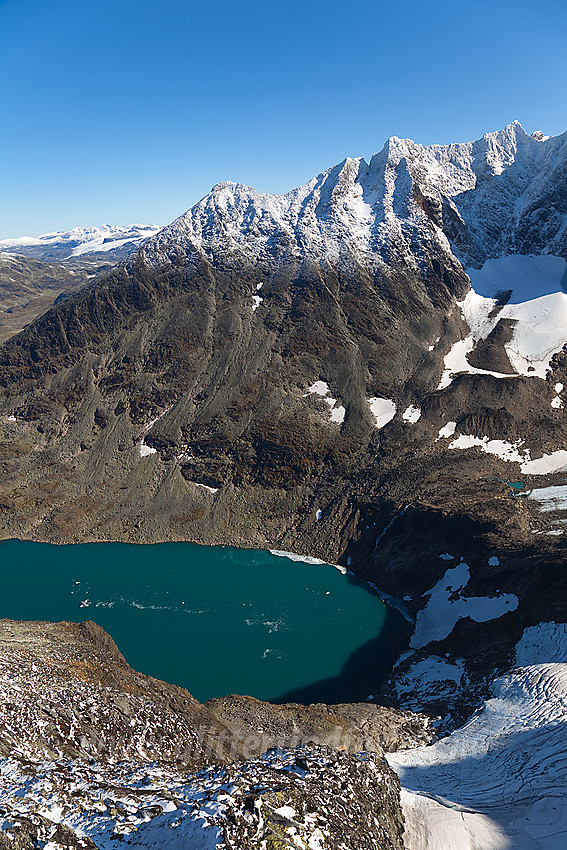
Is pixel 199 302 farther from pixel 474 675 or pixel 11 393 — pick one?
pixel 474 675

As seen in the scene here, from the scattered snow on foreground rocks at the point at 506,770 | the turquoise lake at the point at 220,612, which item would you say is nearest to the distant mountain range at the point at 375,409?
the scattered snow on foreground rocks at the point at 506,770

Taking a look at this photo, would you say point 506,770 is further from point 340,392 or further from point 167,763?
point 340,392

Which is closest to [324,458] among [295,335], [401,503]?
[401,503]

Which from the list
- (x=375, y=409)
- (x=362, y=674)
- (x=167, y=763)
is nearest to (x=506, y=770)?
(x=167, y=763)

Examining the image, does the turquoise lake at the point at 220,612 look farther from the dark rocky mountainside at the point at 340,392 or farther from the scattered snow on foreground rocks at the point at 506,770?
the scattered snow on foreground rocks at the point at 506,770

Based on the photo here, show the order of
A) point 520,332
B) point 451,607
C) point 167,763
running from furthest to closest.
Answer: point 520,332 < point 451,607 < point 167,763

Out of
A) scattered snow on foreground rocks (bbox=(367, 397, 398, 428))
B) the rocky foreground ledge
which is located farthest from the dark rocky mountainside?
the rocky foreground ledge

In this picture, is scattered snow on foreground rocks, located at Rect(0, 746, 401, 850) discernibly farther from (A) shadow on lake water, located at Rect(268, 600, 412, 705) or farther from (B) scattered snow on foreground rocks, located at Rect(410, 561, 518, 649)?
(B) scattered snow on foreground rocks, located at Rect(410, 561, 518, 649)
